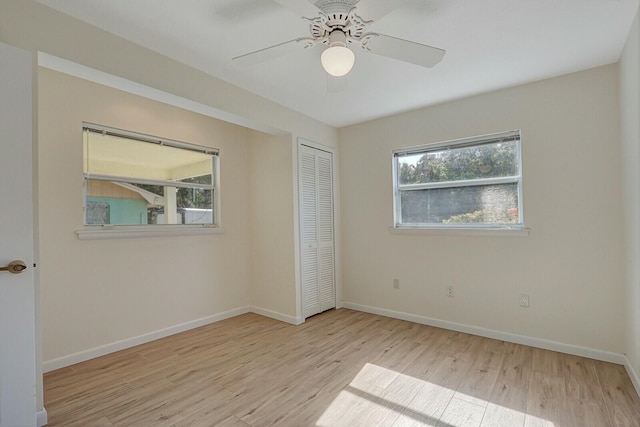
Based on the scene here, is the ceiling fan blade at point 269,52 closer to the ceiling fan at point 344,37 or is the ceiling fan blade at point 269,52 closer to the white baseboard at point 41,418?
the ceiling fan at point 344,37

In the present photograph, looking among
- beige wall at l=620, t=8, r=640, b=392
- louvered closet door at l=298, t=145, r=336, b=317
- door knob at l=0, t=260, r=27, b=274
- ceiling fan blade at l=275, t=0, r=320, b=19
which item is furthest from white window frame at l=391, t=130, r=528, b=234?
door knob at l=0, t=260, r=27, b=274

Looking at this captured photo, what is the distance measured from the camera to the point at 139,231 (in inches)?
120

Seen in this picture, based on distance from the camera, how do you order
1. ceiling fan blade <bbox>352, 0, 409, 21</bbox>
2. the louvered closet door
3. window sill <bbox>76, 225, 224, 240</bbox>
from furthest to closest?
the louvered closet door → window sill <bbox>76, 225, 224, 240</bbox> → ceiling fan blade <bbox>352, 0, 409, 21</bbox>

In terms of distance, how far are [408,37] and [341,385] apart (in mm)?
2461

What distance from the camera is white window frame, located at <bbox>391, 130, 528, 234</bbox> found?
9.73ft

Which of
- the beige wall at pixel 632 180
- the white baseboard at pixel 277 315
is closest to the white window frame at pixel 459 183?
the beige wall at pixel 632 180

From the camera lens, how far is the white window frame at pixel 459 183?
2965 mm

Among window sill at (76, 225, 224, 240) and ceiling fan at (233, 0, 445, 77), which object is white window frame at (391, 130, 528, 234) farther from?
window sill at (76, 225, 224, 240)

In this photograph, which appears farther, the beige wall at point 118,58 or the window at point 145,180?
the window at point 145,180

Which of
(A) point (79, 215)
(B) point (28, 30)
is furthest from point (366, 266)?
(B) point (28, 30)

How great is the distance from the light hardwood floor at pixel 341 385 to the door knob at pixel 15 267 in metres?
0.98

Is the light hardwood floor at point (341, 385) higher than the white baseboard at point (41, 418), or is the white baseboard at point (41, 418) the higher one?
the white baseboard at point (41, 418)

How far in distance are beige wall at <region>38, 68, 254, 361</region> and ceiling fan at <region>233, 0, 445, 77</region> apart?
1.73 m

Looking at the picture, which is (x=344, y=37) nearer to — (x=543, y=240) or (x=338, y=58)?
(x=338, y=58)
